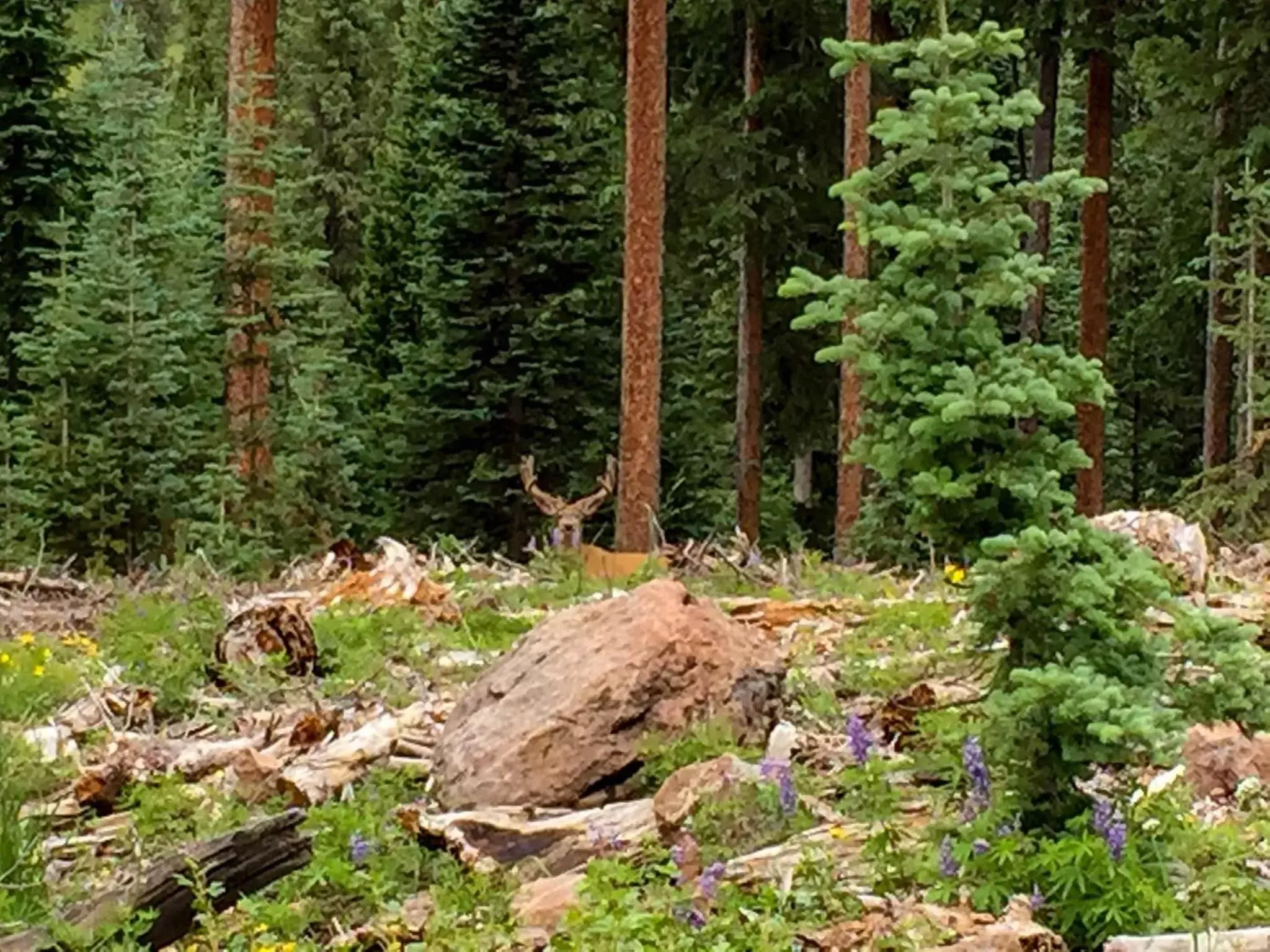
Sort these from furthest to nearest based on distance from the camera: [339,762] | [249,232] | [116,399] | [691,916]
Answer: [116,399] < [249,232] < [339,762] < [691,916]

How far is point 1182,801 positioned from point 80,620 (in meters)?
6.74

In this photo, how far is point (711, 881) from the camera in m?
3.99

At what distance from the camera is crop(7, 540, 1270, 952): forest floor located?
378 centimetres

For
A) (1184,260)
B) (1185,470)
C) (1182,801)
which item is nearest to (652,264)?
(1182,801)

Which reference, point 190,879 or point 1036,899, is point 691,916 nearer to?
point 1036,899

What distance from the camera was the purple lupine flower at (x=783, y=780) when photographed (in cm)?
447

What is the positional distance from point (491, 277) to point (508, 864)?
1630 cm

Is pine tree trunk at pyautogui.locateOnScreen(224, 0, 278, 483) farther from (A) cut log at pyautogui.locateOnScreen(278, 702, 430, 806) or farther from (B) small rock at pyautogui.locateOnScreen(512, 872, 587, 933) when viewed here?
(B) small rock at pyautogui.locateOnScreen(512, 872, 587, 933)

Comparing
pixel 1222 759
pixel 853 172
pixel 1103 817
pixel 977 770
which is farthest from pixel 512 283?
pixel 1103 817

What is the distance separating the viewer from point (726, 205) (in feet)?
65.7

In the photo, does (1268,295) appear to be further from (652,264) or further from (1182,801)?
(1182,801)

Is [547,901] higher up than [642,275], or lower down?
lower down

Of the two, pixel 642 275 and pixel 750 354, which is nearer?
pixel 642 275

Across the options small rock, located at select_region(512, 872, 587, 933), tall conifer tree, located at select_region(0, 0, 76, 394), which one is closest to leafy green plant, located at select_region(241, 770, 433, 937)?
small rock, located at select_region(512, 872, 587, 933)
